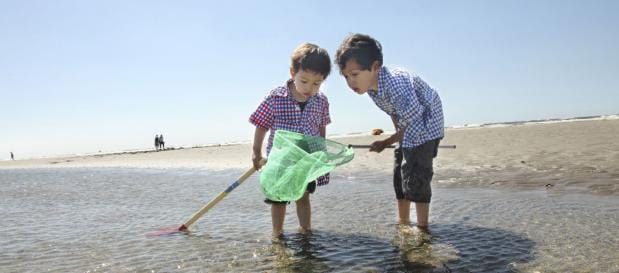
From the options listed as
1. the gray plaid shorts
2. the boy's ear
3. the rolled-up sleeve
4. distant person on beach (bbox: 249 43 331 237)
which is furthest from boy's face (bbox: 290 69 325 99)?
the gray plaid shorts

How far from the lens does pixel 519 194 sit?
259 inches

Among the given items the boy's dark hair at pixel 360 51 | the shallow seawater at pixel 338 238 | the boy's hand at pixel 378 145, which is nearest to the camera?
the shallow seawater at pixel 338 238

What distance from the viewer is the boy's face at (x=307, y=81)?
4.00 metres

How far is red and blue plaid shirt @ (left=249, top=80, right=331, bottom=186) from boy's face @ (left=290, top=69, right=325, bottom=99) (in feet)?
0.69

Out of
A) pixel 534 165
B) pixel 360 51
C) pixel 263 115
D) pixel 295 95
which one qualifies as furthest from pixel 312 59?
pixel 534 165

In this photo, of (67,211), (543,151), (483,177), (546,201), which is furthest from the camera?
(543,151)

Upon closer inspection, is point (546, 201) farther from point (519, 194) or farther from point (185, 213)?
point (185, 213)

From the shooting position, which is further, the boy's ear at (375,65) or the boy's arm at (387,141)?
the boy's arm at (387,141)

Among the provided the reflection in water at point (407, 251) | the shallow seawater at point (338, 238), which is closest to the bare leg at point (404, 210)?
the shallow seawater at point (338, 238)

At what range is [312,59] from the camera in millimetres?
3924

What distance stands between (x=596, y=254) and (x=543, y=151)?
8.76m

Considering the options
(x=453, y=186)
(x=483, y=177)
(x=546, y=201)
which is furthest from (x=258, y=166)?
(x=483, y=177)

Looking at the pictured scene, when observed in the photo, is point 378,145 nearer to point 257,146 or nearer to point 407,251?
point 407,251

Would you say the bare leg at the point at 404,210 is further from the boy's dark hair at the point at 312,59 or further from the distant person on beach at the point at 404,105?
the boy's dark hair at the point at 312,59
